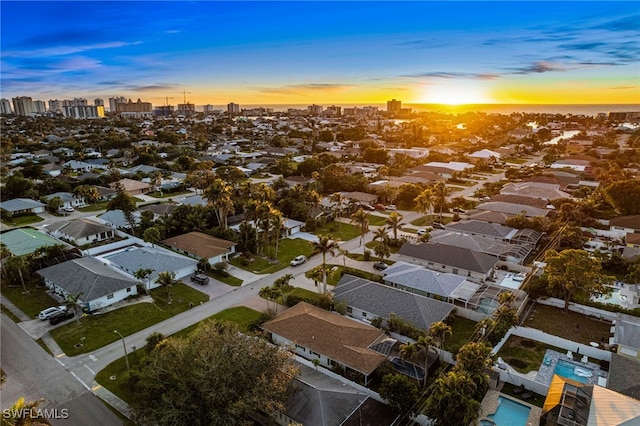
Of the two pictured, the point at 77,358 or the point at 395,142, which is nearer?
the point at 77,358

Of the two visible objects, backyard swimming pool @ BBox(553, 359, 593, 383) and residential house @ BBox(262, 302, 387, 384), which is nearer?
residential house @ BBox(262, 302, 387, 384)

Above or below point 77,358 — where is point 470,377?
above

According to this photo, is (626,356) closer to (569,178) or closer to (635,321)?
(635,321)

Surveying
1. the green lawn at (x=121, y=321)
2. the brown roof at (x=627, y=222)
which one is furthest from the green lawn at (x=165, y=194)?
the brown roof at (x=627, y=222)

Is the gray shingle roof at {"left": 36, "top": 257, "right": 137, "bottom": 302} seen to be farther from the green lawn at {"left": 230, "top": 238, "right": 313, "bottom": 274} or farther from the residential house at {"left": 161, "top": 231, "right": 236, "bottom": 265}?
the green lawn at {"left": 230, "top": 238, "right": 313, "bottom": 274}

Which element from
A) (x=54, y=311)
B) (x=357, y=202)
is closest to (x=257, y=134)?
(x=357, y=202)

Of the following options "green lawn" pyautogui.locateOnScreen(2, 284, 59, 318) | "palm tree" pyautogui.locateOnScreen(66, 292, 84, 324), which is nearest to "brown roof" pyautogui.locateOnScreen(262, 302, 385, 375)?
"palm tree" pyautogui.locateOnScreen(66, 292, 84, 324)
